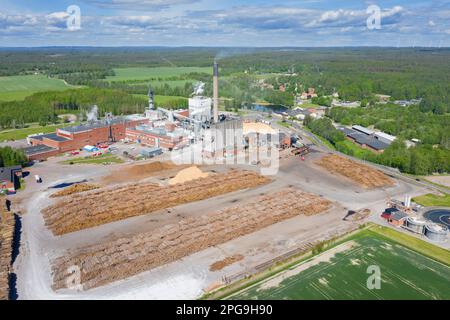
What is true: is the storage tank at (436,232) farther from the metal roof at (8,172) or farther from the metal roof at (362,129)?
the metal roof at (8,172)

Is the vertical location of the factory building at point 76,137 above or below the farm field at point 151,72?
below

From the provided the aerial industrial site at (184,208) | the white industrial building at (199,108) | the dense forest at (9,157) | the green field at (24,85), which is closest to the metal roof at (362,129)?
the aerial industrial site at (184,208)

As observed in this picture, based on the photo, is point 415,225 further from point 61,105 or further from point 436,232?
point 61,105

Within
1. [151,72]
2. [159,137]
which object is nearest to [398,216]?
[159,137]
